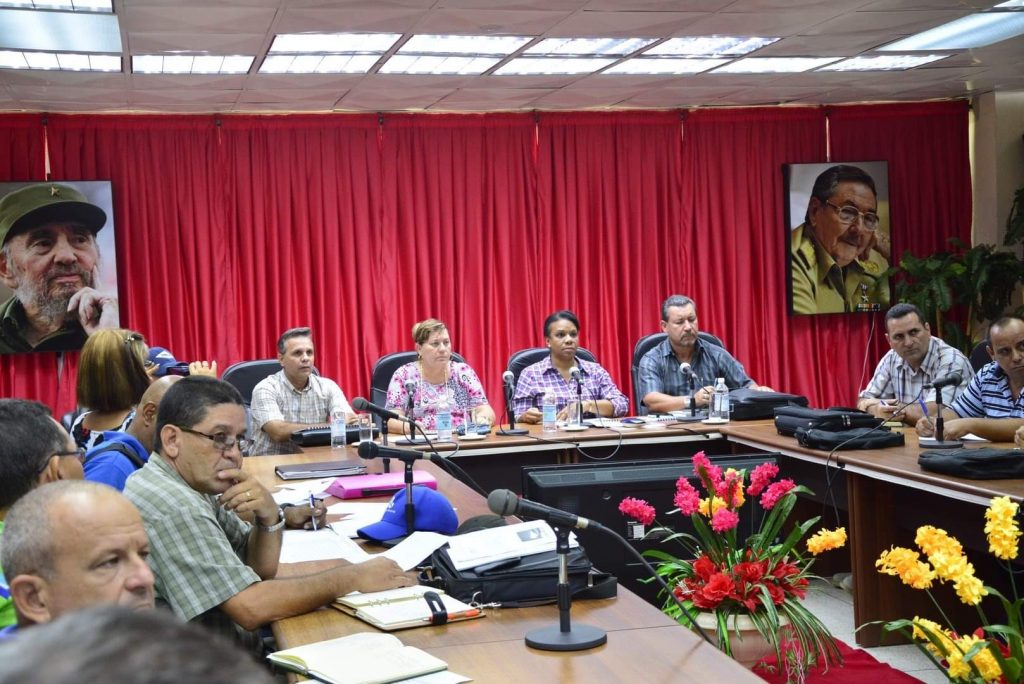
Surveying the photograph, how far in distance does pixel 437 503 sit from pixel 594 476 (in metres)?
0.84

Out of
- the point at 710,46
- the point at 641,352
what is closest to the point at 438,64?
the point at 710,46

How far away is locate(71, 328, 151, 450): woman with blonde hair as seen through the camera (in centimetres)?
354

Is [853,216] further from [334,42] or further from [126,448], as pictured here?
[126,448]

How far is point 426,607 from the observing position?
2326 millimetres

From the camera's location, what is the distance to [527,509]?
1981 millimetres

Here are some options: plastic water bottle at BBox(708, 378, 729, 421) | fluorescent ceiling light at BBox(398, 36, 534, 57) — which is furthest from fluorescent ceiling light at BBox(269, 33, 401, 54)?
plastic water bottle at BBox(708, 378, 729, 421)

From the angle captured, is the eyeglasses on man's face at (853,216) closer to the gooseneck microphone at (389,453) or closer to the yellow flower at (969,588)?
the gooseneck microphone at (389,453)

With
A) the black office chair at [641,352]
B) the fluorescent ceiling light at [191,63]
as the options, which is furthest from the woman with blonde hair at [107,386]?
the black office chair at [641,352]

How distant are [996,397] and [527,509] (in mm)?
3565

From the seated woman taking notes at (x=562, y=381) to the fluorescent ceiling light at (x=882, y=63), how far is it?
7.61ft

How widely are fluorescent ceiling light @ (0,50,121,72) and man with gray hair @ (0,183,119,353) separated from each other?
1.41m

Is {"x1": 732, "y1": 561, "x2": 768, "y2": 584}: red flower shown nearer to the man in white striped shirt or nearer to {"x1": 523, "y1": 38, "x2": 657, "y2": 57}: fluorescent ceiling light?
the man in white striped shirt

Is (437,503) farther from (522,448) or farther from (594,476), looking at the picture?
(522,448)

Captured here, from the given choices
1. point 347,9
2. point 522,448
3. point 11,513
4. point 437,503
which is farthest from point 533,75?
point 11,513
